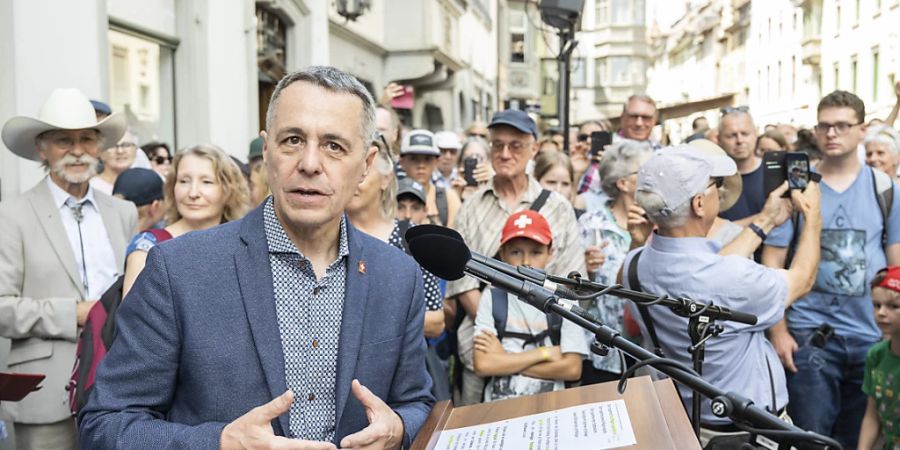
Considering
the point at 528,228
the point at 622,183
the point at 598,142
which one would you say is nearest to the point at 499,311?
the point at 528,228

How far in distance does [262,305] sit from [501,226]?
322 cm

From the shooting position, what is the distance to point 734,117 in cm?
644

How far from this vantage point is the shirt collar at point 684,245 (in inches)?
140

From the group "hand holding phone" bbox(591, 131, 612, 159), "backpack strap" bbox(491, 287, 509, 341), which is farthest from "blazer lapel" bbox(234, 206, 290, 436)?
"hand holding phone" bbox(591, 131, 612, 159)

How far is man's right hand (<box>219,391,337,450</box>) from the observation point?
6.25 ft

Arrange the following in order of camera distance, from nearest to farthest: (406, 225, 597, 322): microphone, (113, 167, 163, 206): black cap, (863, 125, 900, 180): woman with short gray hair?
(406, 225, 597, 322): microphone < (113, 167, 163, 206): black cap < (863, 125, 900, 180): woman with short gray hair

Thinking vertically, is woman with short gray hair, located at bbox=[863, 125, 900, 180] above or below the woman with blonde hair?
above

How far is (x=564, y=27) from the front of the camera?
395 inches

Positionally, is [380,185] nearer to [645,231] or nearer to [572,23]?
[645,231]

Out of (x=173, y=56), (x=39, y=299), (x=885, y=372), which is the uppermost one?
(x=173, y=56)

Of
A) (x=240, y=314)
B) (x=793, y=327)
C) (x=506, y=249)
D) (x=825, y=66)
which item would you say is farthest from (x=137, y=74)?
(x=825, y=66)

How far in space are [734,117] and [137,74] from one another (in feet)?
19.1

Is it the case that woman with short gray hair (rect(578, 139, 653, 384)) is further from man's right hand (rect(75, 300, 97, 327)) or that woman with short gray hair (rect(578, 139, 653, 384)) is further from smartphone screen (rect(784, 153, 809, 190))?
man's right hand (rect(75, 300, 97, 327))

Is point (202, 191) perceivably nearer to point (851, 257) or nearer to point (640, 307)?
point (640, 307)
